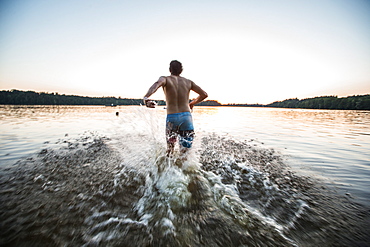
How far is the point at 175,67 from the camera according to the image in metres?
4.00

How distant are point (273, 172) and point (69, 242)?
4752mm

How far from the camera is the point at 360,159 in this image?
595cm

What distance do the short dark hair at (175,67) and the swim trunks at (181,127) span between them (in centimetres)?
106

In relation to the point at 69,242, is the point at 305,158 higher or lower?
lower

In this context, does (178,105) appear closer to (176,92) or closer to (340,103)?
(176,92)

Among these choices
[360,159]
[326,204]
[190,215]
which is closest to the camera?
[190,215]

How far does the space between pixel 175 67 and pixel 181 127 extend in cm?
153

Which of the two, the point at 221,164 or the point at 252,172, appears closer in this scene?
the point at 252,172

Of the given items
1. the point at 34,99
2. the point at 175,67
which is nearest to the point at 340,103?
the point at 175,67

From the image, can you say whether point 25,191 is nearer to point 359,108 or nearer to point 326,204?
point 326,204

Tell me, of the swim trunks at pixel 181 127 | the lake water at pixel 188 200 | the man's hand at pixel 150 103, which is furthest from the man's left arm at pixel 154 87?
the lake water at pixel 188 200

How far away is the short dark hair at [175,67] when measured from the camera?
157 inches

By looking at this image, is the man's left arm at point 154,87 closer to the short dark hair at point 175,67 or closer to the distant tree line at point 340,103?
the short dark hair at point 175,67

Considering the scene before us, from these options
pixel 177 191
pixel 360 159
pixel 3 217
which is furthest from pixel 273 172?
pixel 3 217
